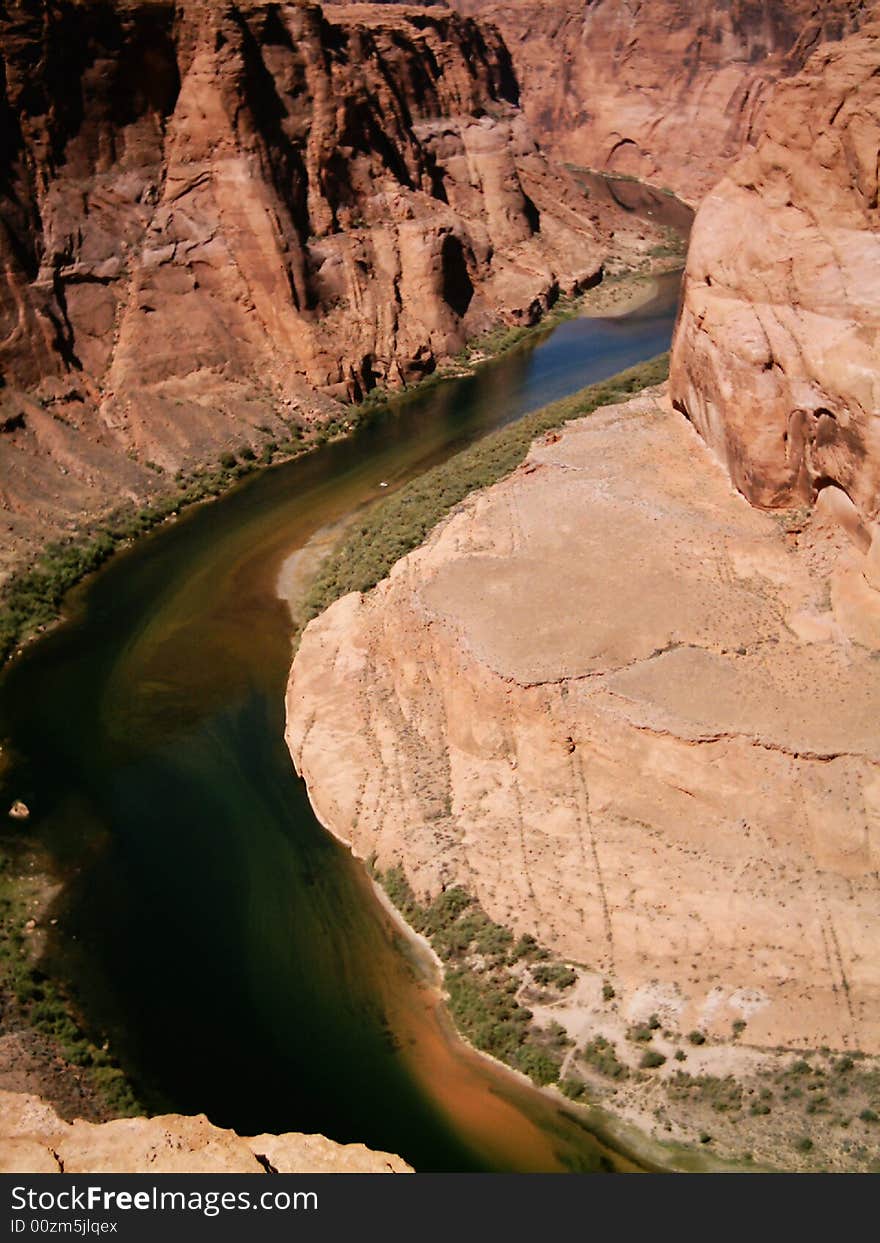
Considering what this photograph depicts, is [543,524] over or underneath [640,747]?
over

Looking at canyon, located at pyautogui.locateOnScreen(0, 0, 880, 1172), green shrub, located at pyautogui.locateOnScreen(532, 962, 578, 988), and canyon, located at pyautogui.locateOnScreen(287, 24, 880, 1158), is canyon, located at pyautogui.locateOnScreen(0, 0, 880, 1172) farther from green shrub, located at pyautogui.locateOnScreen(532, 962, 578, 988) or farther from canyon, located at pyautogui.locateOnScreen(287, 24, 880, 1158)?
green shrub, located at pyautogui.locateOnScreen(532, 962, 578, 988)

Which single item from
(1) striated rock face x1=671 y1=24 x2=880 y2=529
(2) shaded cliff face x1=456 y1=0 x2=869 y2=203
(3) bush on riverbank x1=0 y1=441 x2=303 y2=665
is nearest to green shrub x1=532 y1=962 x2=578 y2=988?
(1) striated rock face x1=671 y1=24 x2=880 y2=529

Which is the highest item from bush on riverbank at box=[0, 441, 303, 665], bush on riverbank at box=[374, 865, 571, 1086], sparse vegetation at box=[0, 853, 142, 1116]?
bush on riverbank at box=[0, 441, 303, 665]

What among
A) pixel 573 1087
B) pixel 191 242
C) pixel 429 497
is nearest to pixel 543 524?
pixel 429 497

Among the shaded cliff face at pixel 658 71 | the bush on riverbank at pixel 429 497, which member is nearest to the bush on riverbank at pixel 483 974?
the bush on riverbank at pixel 429 497

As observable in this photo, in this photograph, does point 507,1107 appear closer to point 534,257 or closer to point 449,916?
point 449,916

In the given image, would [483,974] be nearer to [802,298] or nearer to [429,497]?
[802,298]

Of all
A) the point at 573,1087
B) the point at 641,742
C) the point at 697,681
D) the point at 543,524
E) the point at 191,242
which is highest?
the point at 191,242
